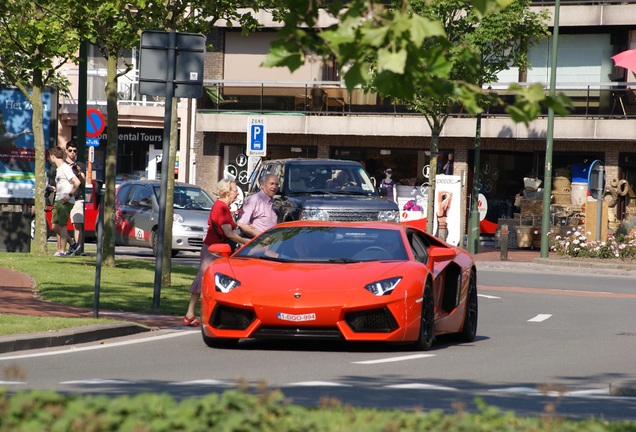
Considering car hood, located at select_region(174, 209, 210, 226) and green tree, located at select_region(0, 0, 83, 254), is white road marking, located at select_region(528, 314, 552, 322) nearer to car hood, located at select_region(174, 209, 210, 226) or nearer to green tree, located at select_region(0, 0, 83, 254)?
green tree, located at select_region(0, 0, 83, 254)

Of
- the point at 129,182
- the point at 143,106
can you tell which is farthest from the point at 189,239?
the point at 143,106

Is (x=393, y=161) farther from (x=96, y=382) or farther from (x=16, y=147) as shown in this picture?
(x=96, y=382)

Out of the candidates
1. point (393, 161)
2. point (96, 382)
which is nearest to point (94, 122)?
point (393, 161)

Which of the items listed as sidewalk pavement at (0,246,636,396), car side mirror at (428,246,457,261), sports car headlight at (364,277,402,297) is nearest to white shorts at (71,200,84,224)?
sidewalk pavement at (0,246,636,396)

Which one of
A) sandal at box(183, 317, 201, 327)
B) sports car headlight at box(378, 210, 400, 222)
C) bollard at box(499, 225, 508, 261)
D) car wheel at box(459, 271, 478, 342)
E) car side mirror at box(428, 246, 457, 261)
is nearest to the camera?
car side mirror at box(428, 246, 457, 261)

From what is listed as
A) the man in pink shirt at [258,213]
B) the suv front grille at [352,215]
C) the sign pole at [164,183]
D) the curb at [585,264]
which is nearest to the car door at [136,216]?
the suv front grille at [352,215]

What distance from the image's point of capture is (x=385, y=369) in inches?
438

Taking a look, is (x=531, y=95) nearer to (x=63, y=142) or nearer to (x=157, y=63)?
(x=157, y=63)

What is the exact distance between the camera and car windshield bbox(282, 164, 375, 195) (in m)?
24.2

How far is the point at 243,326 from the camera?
12445 millimetres

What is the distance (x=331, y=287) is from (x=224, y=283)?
1.03m

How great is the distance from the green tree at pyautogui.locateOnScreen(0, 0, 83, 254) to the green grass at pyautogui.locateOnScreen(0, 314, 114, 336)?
8415mm

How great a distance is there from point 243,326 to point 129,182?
17546 millimetres

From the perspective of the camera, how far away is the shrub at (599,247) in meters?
31.7
